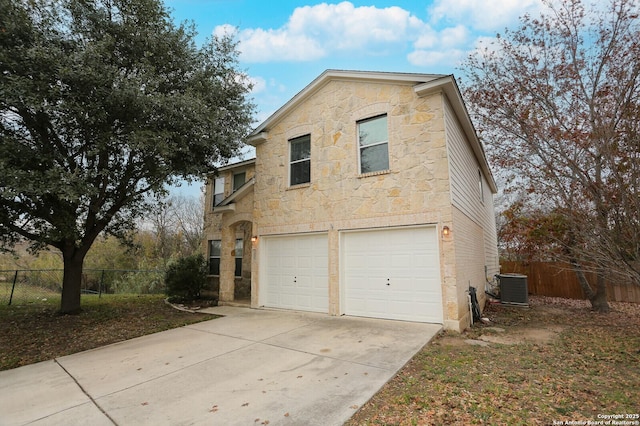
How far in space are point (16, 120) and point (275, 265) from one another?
24.8 feet

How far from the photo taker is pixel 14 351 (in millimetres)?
6305

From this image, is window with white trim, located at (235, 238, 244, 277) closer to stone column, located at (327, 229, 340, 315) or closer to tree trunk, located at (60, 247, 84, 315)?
tree trunk, located at (60, 247, 84, 315)

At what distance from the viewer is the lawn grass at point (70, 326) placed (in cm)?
636

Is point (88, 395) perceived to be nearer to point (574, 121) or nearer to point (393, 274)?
point (393, 274)

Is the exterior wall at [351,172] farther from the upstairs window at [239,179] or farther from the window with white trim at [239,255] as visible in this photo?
the upstairs window at [239,179]

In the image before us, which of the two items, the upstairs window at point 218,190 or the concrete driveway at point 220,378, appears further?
the upstairs window at point 218,190

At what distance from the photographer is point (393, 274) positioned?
7.73 meters

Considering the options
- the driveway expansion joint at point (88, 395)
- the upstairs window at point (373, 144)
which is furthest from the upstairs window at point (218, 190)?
the driveway expansion joint at point (88, 395)

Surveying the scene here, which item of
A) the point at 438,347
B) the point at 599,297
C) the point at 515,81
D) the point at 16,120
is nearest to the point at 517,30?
the point at 515,81

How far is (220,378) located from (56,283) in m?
15.8

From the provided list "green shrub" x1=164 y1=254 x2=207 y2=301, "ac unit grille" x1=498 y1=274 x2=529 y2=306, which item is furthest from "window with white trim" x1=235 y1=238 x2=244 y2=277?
"ac unit grille" x1=498 y1=274 x2=529 y2=306

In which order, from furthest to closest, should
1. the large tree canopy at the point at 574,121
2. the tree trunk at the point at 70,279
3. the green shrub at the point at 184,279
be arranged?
the green shrub at the point at 184,279 → the tree trunk at the point at 70,279 → the large tree canopy at the point at 574,121

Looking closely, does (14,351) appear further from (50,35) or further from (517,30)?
(517,30)

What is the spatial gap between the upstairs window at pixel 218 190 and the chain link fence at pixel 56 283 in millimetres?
4739
